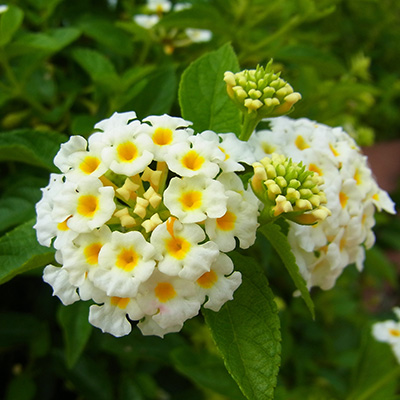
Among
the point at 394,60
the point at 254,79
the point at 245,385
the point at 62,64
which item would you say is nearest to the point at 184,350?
the point at 245,385

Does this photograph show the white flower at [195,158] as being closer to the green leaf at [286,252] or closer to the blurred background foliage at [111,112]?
the green leaf at [286,252]

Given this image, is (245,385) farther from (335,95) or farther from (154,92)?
(335,95)

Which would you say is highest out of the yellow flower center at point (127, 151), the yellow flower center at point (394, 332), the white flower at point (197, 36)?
the yellow flower center at point (127, 151)

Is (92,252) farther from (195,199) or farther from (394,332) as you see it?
(394,332)

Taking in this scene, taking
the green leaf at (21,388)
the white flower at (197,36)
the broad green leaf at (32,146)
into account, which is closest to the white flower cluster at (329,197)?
the broad green leaf at (32,146)

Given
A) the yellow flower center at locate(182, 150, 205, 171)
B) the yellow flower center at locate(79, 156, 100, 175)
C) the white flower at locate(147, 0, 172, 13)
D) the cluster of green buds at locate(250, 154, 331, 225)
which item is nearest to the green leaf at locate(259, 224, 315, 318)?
the cluster of green buds at locate(250, 154, 331, 225)

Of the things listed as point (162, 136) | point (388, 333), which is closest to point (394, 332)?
point (388, 333)
